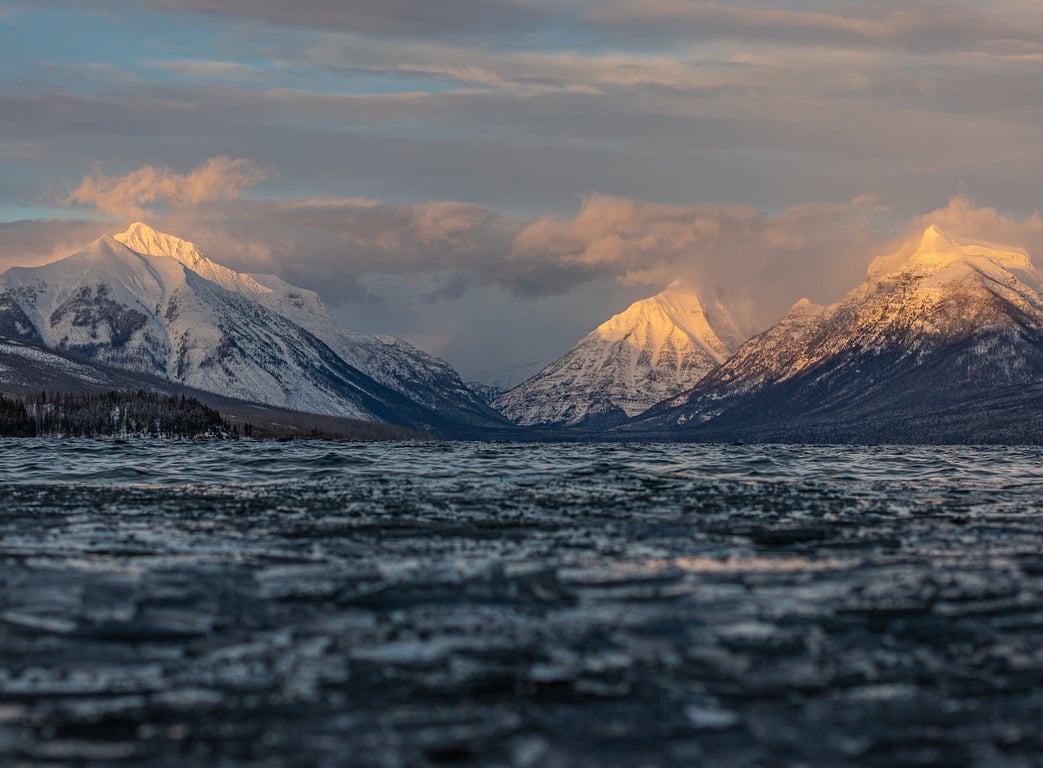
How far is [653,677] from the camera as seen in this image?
26.6 m

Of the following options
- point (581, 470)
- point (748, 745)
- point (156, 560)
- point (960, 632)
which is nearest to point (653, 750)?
point (748, 745)

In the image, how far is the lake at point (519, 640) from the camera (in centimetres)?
2267

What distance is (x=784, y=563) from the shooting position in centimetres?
4119

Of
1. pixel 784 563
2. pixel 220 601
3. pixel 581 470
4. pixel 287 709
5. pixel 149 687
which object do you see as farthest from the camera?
pixel 581 470

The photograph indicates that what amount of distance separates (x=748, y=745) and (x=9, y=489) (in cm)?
6082

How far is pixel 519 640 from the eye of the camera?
2972 cm

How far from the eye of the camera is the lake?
22.7 m

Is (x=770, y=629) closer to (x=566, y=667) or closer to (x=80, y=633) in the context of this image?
(x=566, y=667)

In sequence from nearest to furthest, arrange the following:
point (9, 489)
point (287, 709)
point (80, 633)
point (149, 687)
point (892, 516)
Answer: point (287, 709) → point (149, 687) → point (80, 633) → point (892, 516) → point (9, 489)

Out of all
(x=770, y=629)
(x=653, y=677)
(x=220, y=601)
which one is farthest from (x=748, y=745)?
(x=220, y=601)

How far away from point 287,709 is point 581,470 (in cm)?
8029

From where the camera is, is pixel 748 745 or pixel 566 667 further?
pixel 566 667

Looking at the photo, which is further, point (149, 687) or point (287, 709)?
point (149, 687)

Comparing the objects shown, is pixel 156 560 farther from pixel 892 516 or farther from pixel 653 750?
pixel 892 516
